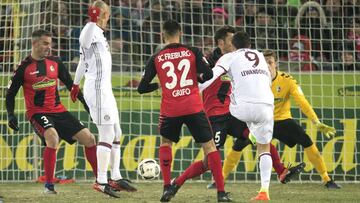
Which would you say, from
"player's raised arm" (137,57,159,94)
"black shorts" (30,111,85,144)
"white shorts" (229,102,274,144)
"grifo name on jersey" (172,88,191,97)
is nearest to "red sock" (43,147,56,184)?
"black shorts" (30,111,85,144)

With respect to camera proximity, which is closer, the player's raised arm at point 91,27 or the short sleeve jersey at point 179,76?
the short sleeve jersey at point 179,76

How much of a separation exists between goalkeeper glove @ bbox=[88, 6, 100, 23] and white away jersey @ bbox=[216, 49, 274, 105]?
5.51ft

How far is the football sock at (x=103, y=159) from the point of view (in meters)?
10.3

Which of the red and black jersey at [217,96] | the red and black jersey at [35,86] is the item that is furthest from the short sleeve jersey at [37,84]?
the red and black jersey at [217,96]

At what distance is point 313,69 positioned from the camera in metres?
15.1

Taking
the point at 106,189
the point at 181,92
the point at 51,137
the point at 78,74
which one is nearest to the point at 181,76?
the point at 181,92

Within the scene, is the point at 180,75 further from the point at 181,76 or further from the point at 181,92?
the point at 181,92

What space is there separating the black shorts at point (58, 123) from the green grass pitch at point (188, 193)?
2.60 ft

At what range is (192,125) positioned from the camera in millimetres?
9445

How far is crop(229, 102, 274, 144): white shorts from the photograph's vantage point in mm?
9742

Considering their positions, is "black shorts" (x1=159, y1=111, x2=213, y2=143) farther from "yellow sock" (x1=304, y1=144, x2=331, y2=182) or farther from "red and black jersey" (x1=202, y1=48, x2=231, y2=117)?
"yellow sock" (x1=304, y1=144, x2=331, y2=182)

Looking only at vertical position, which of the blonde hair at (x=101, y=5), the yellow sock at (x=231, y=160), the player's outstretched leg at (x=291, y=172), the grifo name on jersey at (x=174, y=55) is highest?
the blonde hair at (x=101, y=5)

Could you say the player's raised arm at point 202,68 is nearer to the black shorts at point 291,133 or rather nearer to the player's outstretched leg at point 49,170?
the player's outstretched leg at point 49,170

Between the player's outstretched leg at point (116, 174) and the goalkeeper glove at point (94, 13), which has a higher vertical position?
the goalkeeper glove at point (94, 13)
